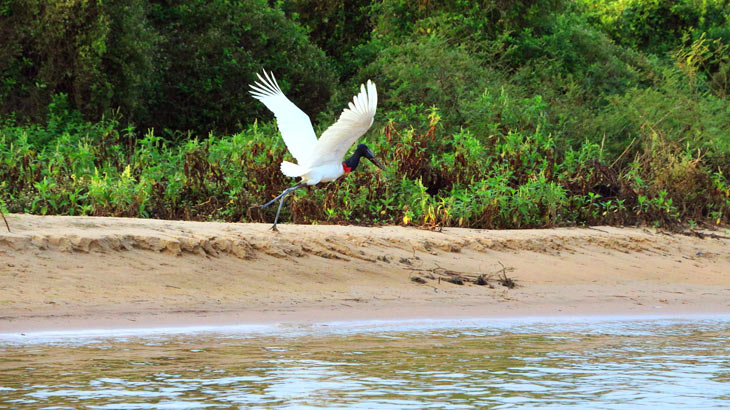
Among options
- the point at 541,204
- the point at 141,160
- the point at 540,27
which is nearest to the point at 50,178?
the point at 141,160

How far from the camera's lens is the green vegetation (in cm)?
1027

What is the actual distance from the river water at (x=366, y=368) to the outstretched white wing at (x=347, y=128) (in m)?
1.65

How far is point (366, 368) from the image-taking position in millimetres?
5492

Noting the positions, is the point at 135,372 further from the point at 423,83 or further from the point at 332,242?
the point at 423,83

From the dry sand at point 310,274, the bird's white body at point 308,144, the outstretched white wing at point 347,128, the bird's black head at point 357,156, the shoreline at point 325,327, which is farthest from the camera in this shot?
the bird's black head at point 357,156

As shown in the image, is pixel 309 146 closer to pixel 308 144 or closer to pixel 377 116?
pixel 308 144

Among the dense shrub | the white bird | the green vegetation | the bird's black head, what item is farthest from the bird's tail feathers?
the dense shrub

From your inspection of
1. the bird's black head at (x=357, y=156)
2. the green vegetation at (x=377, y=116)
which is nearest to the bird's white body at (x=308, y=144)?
the bird's black head at (x=357, y=156)

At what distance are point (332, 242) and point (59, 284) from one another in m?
2.62

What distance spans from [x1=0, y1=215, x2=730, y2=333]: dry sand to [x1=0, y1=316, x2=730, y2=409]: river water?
0.43 meters

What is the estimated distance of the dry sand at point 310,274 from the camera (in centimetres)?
656

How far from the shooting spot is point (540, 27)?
19.1m

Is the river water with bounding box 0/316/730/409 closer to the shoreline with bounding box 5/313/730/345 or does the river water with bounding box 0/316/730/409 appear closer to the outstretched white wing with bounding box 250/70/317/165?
the shoreline with bounding box 5/313/730/345

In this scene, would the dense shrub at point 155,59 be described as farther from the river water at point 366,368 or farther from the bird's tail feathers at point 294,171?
the river water at point 366,368
